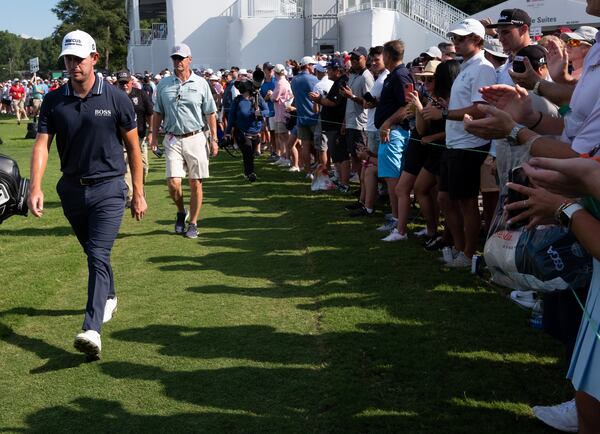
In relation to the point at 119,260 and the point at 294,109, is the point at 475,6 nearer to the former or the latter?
the point at 294,109

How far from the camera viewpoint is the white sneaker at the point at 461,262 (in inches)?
271

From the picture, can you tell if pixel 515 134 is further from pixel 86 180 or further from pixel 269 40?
pixel 269 40

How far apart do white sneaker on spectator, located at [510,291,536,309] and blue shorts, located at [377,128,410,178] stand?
3.02 metres

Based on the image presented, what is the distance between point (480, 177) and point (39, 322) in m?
4.20

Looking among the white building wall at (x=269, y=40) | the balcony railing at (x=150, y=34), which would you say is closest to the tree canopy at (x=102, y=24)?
the balcony railing at (x=150, y=34)

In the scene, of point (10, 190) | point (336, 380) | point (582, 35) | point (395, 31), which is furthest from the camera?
point (395, 31)

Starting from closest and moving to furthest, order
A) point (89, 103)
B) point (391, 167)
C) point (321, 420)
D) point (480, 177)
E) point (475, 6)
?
point (321, 420) < point (89, 103) < point (480, 177) < point (391, 167) < point (475, 6)

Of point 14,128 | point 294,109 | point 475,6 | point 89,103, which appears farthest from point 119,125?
point 475,6

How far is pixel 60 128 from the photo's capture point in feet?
17.3

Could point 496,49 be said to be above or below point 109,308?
above

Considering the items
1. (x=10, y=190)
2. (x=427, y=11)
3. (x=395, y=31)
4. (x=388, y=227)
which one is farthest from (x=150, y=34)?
(x=10, y=190)

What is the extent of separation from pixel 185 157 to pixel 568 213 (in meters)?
6.88

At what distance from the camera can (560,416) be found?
3729 millimetres

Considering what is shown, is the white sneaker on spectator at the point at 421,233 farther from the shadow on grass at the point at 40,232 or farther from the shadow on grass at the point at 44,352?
the shadow on grass at the point at 40,232
